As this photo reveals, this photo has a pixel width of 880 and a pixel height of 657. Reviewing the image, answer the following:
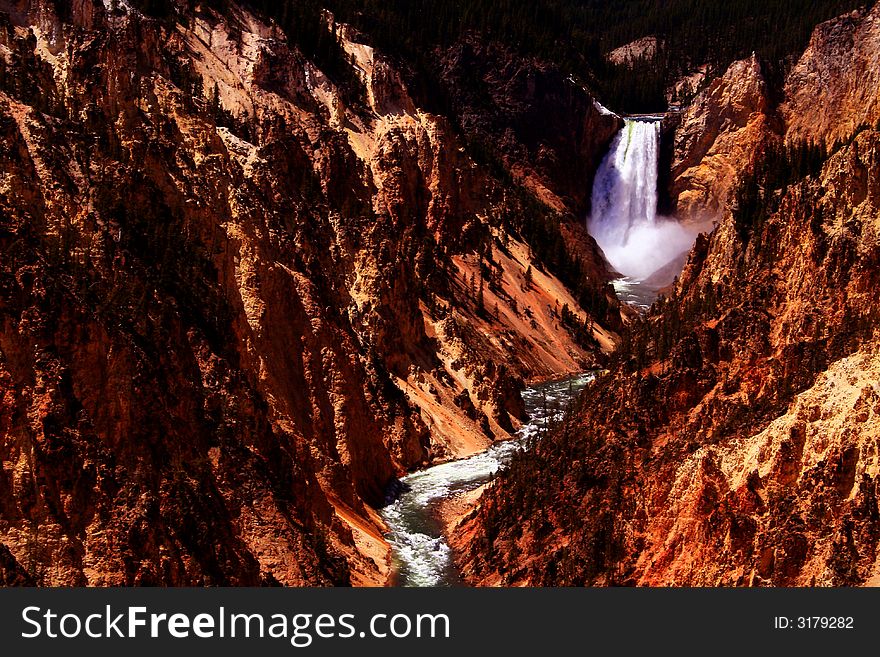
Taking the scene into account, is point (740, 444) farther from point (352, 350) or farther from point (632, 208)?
point (632, 208)

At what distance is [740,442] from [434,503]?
13.7 m

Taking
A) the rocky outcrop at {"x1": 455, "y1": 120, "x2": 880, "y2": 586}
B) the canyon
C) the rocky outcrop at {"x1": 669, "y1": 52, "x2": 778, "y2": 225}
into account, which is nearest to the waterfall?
the rocky outcrop at {"x1": 669, "y1": 52, "x2": 778, "y2": 225}

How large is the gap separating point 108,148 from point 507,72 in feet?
212

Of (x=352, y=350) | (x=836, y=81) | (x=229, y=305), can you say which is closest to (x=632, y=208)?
(x=836, y=81)

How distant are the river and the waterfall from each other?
132 feet

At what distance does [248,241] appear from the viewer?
131ft

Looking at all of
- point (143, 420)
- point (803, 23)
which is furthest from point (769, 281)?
point (803, 23)

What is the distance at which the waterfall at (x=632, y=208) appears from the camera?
9356 cm

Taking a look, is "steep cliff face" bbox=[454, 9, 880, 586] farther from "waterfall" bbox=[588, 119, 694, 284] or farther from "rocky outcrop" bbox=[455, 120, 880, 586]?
"waterfall" bbox=[588, 119, 694, 284]

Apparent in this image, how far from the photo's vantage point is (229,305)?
119 feet

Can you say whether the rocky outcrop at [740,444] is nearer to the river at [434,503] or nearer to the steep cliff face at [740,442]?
the steep cliff face at [740,442]

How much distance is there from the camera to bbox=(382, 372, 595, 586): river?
33562mm

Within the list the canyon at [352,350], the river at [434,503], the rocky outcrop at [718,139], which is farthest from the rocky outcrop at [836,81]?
the river at [434,503]

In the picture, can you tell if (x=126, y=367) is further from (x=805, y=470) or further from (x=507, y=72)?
(x=507, y=72)
